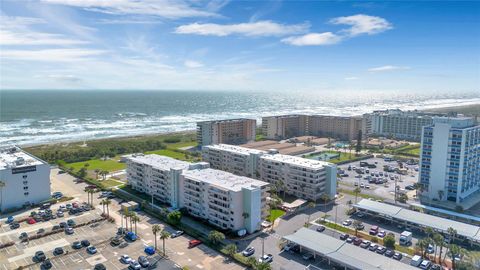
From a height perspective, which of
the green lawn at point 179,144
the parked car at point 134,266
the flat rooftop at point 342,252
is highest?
the green lawn at point 179,144

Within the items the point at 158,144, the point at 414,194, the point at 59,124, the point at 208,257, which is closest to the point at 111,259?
the point at 208,257

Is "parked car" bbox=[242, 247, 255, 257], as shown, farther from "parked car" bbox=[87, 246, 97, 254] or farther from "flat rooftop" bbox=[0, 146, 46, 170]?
"flat rooftop" bbox=[0, 146, 46, 170]

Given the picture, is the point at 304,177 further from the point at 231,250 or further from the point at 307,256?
the point at 231,250

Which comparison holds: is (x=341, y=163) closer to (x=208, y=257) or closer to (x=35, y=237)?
(x=208, y=257)

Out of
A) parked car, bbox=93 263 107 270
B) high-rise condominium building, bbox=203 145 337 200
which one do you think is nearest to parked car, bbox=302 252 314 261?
high-rise condominium building, bbox=203 145 337 200

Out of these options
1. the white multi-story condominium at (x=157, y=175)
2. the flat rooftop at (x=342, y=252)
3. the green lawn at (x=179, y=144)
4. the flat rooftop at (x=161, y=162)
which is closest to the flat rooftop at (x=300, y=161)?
the white multi-story condominium at (x=157, y=175)

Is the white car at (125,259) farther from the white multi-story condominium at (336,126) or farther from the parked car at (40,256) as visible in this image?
the white multi-story condominium at (336,126)
